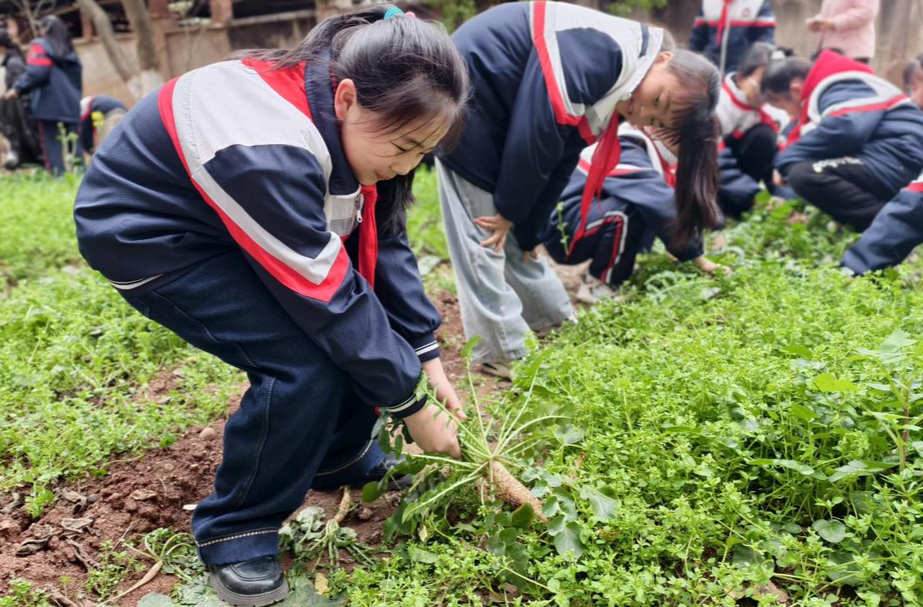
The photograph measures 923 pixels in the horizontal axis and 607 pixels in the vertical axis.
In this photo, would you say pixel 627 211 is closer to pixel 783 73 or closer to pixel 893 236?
pixel 893 236

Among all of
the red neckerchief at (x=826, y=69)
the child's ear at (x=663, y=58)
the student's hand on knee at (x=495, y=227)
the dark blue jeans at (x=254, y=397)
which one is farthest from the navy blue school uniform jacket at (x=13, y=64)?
the dark blue jeans at (x=254, y=397)

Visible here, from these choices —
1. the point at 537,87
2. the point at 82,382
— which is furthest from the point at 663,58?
the point at 82,382

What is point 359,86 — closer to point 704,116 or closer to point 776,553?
point 776,553

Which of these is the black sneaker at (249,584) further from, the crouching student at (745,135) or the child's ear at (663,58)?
the crouching student at (745,135)

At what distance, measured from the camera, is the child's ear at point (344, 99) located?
165cm

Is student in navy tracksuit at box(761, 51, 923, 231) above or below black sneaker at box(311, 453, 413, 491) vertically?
above

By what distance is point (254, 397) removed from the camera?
1767 mm

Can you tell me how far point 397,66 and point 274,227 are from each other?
40cm

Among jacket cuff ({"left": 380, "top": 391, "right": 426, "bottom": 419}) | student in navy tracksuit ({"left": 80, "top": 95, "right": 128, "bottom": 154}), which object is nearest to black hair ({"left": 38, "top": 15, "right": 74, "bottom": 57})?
student in navy tracksuit ({"left": 80, "top": 95, "right": 128, "bottom": 154})

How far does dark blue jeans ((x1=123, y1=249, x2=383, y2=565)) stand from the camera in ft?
5.75

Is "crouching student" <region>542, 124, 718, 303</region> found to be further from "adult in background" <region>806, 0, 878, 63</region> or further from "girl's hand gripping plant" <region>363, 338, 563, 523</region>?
"adult in background" <region>806, 0, 878, 63</region>

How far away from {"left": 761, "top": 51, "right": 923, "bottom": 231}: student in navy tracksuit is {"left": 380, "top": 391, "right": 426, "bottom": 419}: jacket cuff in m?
3.14

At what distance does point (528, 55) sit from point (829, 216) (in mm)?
2345

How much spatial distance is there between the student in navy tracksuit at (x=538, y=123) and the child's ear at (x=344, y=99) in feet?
3.73
